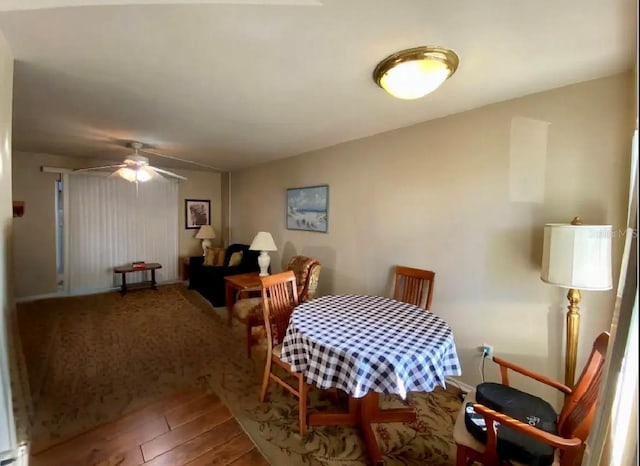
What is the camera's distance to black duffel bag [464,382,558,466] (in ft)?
3.84

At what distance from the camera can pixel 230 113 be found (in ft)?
8.14

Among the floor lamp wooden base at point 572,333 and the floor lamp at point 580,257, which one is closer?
the floor lamp at point 580,257

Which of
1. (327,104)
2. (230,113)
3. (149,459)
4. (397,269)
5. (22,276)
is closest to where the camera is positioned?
(149,459)

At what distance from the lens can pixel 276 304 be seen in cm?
230

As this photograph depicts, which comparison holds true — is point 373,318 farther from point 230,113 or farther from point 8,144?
point 8,144

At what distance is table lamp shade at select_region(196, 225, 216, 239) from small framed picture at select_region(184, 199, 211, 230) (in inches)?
13.0

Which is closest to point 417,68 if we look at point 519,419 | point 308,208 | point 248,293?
point 519,419

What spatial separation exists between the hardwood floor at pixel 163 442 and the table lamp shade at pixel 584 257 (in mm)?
2089

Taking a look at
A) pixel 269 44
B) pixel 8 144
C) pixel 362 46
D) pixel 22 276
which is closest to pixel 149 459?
pixel 8 144

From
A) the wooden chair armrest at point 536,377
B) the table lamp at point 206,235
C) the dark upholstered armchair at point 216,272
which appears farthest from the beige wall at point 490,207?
the table lamp at point 206,235

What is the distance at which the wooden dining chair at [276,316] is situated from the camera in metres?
2.10

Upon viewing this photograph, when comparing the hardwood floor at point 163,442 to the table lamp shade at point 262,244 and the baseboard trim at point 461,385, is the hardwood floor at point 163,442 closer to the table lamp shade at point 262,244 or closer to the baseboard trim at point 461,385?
the baseboard trim at point 461,385

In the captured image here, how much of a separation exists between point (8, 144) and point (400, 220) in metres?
2.86

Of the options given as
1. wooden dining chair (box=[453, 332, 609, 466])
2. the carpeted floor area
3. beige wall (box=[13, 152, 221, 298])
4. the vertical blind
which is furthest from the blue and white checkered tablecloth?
beige wall (box=[13, 152, 221, 298])
